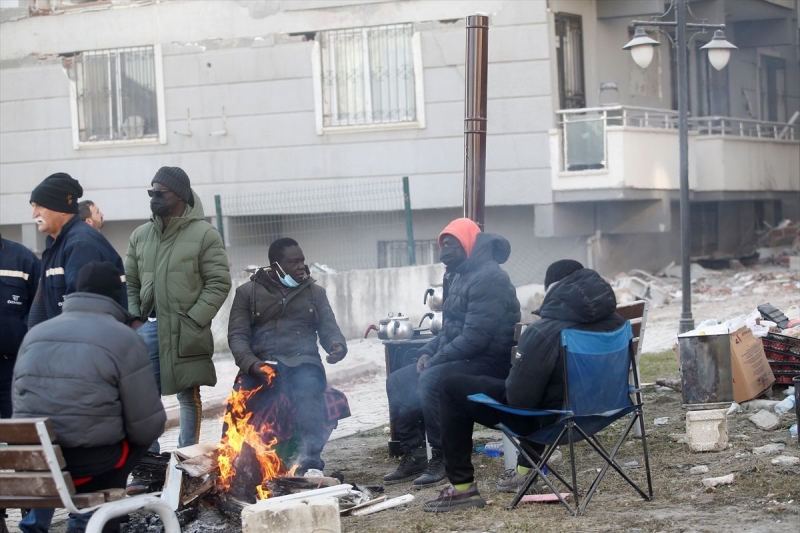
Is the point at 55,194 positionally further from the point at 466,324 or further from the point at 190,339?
the point at 466,324

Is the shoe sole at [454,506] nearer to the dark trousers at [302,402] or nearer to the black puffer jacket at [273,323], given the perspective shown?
the dark trousers at [302,402]

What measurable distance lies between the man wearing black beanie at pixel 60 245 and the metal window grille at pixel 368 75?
1256cm

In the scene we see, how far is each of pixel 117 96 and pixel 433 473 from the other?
15.3 m

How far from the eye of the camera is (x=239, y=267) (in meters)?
19.6

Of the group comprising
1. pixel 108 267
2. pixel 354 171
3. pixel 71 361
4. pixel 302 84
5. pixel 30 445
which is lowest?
pixel 30 445

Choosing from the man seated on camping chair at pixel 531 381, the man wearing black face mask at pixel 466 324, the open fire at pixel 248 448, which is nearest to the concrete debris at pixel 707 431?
the man wearing black face mask at pixel 466 324

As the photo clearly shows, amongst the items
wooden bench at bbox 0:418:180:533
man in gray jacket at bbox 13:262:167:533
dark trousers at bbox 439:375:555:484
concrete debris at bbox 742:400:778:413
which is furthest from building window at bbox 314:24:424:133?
wooden bench at bbox 0:418:180:533

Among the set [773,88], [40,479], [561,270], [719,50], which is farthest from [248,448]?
[773,88]

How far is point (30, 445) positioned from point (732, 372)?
5878 mm

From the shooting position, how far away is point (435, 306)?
347 inches

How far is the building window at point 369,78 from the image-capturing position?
19.2 metres

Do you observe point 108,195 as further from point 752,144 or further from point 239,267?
point 752,144

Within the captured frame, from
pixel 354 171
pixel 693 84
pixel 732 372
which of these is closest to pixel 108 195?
pixel 354 171

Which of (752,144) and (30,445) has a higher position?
(752,144)
